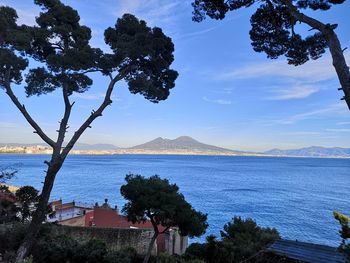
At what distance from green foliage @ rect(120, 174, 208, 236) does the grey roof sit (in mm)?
2587

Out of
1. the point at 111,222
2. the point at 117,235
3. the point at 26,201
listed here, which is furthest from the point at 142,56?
the point at 111,222

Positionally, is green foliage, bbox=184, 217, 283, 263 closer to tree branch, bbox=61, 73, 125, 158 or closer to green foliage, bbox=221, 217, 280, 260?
green foliage, bbox=221, 217, 280, 260

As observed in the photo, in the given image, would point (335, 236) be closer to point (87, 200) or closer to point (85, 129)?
point (85, 129)

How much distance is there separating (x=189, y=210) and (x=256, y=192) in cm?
4759

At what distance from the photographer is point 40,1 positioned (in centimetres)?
982

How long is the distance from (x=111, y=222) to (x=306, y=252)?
47.7ft

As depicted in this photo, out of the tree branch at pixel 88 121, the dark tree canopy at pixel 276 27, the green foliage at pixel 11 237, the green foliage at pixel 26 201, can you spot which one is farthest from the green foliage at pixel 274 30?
the green foliage at pixel 26 201

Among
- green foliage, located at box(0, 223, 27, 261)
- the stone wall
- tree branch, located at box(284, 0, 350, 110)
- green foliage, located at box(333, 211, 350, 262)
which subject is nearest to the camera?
green foliage, located at box(333, 211, 350, 262)

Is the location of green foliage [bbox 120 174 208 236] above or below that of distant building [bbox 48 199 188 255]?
above

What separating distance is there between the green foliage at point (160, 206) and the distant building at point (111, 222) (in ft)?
14.0

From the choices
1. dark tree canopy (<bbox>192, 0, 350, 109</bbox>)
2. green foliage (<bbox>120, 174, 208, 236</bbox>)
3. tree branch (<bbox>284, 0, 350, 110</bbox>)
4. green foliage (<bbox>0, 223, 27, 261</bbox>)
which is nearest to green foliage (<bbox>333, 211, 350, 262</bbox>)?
tree branch (<bbox>284, 0, 350, 110</bbox>)

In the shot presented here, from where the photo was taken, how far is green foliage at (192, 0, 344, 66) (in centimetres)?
739

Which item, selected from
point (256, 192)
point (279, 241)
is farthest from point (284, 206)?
point (279, 241)

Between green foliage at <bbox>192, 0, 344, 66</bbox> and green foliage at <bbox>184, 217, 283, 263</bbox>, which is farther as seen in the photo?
green foliage at <bbox>184, 217, 283, 263</bbox>
